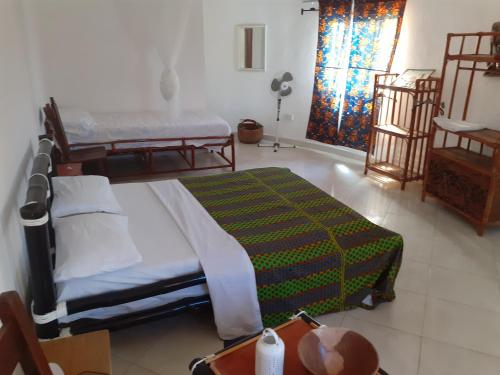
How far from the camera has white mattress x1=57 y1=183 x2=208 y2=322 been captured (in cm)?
195

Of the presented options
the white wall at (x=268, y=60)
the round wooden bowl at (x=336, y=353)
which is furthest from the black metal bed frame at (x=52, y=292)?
the white wall at (x=268, y=60)

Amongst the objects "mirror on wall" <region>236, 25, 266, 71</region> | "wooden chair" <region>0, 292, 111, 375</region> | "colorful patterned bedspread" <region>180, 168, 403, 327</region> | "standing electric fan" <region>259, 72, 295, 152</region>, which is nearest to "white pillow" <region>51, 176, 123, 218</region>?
"colorful patterned bedspread" <region>180, 168, 403, 327</region>

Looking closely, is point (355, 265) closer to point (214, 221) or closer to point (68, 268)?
point (214, 221)

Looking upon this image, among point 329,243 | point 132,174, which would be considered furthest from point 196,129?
point 329,243

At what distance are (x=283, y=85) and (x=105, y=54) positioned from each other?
2590 mm

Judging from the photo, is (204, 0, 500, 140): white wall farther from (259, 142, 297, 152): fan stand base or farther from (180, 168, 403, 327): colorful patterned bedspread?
(180, 168, 403, 327): colorful patterned bedspread

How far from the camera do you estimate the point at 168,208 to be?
Result: 2721mm

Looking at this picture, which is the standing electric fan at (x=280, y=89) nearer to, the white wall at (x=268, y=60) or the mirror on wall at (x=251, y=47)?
the white wall at (x=268, y=60)

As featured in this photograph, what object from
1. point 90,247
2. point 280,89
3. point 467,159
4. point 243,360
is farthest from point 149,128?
point 243,360

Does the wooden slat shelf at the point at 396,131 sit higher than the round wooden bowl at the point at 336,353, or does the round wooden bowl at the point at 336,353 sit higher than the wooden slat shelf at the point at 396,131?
the wooden slat shelf at the point at 396,131

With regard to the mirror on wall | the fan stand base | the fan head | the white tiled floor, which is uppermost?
the mirror on wall

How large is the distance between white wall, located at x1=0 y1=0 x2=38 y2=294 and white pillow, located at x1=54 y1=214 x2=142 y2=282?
0.19 m

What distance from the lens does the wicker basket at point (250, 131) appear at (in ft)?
21.0

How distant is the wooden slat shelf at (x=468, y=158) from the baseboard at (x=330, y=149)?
1.58 meters
